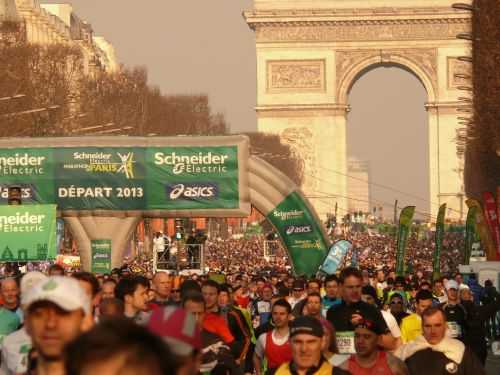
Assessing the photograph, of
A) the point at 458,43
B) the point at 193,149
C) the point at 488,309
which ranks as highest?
the point at 458,43

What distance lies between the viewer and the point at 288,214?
3158 centimetres

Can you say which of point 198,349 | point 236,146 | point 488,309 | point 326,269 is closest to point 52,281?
point 198,349

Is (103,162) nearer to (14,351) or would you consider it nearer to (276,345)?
(276,345)

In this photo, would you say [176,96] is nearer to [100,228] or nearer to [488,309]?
[100,228]

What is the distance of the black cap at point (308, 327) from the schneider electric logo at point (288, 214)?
76.3ft

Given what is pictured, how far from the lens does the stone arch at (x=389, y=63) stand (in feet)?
335

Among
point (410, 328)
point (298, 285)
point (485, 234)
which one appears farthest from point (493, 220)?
point (410, 328)

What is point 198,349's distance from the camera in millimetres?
5074

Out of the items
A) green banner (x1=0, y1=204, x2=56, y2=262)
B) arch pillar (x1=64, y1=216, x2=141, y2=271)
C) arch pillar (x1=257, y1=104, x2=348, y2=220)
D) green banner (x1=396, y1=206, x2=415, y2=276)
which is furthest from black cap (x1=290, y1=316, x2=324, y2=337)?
arch pillar (x1=257, y1=104, x2=348, y2=220)

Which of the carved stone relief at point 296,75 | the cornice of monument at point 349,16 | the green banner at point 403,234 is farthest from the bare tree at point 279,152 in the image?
the green banner at point 403,234

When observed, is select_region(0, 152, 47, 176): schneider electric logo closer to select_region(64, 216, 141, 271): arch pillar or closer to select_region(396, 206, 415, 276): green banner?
select_region(64, 216, 141, 271): arch pillar

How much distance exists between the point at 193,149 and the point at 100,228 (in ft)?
6.86

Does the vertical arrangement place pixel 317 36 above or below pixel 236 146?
above

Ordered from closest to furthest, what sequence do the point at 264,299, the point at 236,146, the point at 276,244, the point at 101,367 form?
1. the point at 101,367
2. the point at 264,299
3. the point at 236,146
4. the point at 276,244
